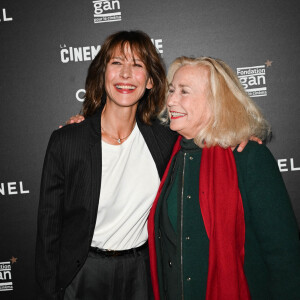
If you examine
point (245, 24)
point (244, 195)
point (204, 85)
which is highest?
point (245, 24)

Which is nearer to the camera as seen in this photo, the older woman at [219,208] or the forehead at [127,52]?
the older woman at [219,208]

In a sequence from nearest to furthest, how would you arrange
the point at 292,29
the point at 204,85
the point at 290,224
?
the point at 290,224 < the point at 204,85 < the point at 292,29

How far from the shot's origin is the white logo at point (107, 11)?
2.39 m

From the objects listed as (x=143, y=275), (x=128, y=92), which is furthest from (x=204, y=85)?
(x=143, y=275)

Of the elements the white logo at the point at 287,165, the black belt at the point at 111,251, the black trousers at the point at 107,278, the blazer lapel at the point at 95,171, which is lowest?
the black trousers at the point at 107,278

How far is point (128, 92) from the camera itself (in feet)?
5.66

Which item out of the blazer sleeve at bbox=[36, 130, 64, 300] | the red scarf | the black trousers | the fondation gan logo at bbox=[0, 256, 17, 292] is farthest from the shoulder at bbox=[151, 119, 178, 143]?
the fondation gan logo at bbox=[0, 256, 17, 292]

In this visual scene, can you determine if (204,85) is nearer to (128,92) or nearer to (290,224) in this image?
(128,92)

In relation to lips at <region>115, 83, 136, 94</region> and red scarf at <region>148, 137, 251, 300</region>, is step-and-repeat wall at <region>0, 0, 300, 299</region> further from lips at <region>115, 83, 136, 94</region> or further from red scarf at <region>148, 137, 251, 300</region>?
red scarf at <region>148, 137, 251, 300</region>

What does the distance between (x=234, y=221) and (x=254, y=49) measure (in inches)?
65.1

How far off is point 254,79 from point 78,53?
4.88 feet

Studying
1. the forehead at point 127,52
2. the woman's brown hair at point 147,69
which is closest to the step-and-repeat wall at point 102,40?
the woman's brown hair at point 147,69

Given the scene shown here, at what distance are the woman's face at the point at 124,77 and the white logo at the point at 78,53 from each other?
76cm

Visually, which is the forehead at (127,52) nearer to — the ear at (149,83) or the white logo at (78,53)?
the ear at (149,83)
